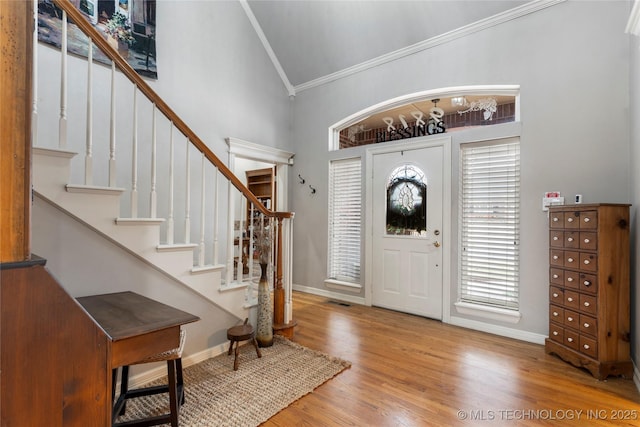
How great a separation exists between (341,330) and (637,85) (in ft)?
10.8

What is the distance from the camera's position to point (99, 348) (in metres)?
1.08

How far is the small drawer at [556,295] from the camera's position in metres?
2.69

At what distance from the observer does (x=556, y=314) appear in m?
2.74

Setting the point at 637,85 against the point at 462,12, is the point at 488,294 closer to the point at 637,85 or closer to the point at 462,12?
the point at 637,85

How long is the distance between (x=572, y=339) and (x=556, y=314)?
23 cm

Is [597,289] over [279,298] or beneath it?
over

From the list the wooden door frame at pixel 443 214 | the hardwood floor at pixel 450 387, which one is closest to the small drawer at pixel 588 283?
the hardwood floor at pixel 450 387

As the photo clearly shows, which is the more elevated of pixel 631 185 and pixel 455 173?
pixel 455 173

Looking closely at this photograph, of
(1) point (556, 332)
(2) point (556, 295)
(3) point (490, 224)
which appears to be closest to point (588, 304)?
(2) point (556, 295)

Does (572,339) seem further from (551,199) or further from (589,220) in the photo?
(551,199)

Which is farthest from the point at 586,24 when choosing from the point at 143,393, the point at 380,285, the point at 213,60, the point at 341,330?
the point at 143,393

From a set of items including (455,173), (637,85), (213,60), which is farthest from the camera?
(213,60)

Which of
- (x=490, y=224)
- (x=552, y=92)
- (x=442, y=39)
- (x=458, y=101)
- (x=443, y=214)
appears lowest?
(x=490, y=224)

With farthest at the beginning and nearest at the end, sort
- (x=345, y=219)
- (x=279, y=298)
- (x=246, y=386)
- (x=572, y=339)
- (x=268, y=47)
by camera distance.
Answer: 1. (x=268, y=47)
2. (x=345, y=219)
3. (x=279, y=298)
4. (x=572, y=339)
5. (x=246, y=386)
